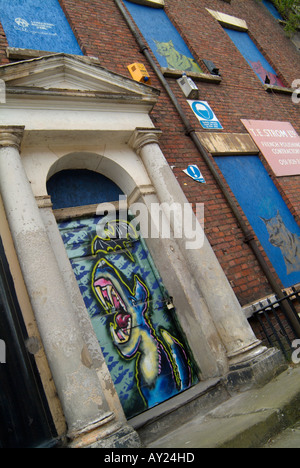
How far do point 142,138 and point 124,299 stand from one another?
88.8 inches

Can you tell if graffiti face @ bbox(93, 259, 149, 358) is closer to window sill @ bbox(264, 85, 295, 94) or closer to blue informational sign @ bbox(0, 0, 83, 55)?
blue informational sign @ bbox(0, 0, 83, 55)

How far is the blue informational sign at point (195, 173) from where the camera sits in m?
5.05

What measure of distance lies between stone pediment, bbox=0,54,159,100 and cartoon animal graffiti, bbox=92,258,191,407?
2408 mm

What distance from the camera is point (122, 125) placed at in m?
4.50

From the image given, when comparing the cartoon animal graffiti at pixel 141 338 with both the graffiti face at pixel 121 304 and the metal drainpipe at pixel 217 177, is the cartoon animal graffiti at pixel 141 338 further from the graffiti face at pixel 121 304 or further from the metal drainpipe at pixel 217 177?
the metal drainpipe at pixel 217 177

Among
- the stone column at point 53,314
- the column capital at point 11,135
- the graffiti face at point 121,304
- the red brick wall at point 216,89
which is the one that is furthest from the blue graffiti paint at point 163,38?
the graffiti face at point 121,304

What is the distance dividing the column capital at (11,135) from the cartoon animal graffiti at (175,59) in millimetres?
4035

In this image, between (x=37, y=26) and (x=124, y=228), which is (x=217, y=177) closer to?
(x=124, y=228)

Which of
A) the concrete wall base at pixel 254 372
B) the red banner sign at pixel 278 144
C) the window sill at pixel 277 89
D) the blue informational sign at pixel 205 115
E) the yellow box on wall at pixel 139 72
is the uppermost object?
the window sill at pixel 277 89

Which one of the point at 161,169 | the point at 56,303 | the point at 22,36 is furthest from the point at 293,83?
the point at 56,303

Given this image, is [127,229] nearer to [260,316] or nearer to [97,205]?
[97,205]

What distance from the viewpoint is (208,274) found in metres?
4.02

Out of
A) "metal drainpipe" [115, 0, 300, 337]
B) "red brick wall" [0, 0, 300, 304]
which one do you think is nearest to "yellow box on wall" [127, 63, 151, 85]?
"red brick wall" [0, 0, 300, 304]
